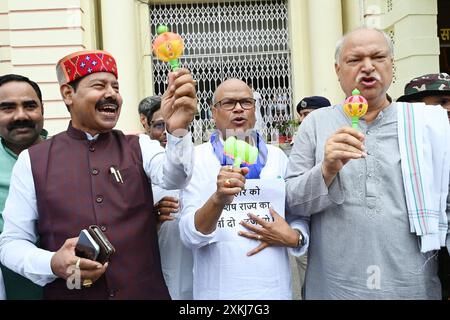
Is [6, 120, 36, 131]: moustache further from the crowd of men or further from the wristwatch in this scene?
the wristwatch

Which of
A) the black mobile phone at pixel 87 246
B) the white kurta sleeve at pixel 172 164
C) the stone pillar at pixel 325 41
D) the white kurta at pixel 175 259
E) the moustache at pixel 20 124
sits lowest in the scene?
the white kurta at pixel 175 259

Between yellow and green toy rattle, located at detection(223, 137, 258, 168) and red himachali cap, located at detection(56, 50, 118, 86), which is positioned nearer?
yellow and green toy rattle, located at detection(223, 137, 258, 168)

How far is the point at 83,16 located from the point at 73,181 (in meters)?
7.06

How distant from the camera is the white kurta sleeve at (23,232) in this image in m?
1.75

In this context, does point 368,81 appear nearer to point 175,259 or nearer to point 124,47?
point 175,259

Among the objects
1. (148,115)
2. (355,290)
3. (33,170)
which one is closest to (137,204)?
(33,170)

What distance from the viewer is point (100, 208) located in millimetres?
1837

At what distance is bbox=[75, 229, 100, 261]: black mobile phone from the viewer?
1.62 meters

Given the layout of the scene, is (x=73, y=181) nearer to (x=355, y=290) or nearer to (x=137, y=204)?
(x=137, y=204)

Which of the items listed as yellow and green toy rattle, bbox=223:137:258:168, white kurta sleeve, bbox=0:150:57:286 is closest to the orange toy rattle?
yellow and green toy rattle, bbox=223:137:258:168

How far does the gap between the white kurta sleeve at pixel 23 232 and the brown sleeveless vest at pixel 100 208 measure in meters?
0.04

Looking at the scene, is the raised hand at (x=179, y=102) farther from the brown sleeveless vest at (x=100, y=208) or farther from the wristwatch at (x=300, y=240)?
the wristwatch at (x=300, y=240)

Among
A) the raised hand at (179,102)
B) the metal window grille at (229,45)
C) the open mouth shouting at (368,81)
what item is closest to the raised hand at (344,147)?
the open mouth shouting at (368,81)

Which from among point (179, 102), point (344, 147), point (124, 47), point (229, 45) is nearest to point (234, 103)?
point (179, 102)
